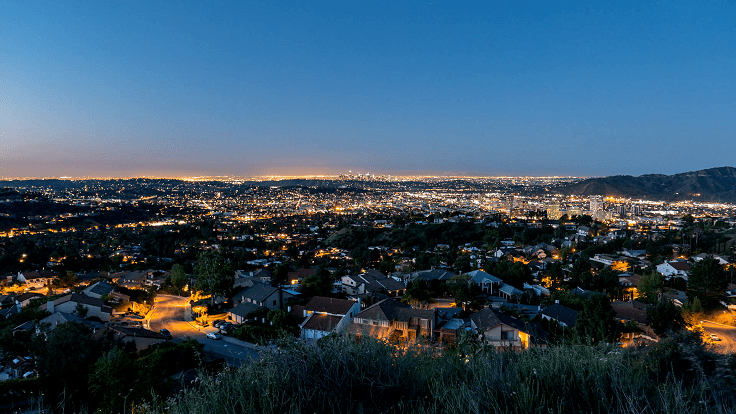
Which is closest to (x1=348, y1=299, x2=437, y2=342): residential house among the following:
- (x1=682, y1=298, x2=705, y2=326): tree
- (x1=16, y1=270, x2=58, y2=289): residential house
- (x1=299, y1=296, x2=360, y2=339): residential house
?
(x1=299, y1=296, x2=360, y2=339): residential house

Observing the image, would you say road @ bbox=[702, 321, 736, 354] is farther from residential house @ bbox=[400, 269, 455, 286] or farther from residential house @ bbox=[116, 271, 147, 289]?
residential house @ bbox=[116, 271, 147, 289]

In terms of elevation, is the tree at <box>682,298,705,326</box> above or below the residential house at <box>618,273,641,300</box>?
above

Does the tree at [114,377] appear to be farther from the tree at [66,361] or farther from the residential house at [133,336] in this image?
the residential house at [133,336]

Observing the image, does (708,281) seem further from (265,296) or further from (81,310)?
(81,310)

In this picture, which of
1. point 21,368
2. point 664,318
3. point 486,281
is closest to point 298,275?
point 486,281

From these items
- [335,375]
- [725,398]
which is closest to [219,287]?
[335,375]

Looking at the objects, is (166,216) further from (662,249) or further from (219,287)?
(662,249)

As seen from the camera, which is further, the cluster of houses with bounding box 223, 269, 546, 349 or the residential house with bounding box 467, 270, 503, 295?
the residential house with bounding box 467, 270, 503, 295

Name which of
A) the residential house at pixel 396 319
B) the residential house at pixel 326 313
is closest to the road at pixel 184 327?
the residential house at pixel 326 313
